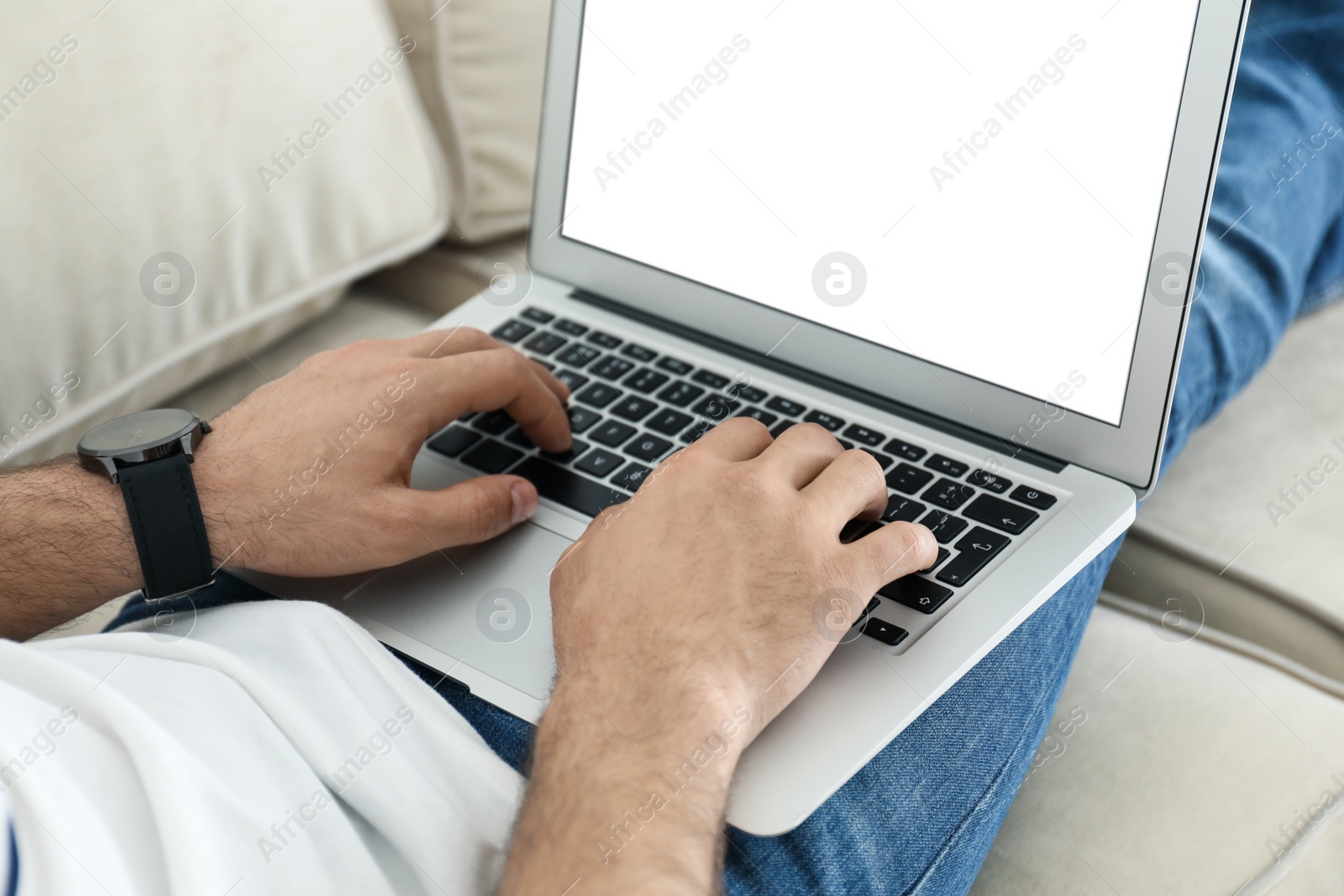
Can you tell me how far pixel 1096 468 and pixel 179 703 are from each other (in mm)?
552

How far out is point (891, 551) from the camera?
0.56 metres

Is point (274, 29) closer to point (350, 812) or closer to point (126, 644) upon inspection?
point (126, 644)

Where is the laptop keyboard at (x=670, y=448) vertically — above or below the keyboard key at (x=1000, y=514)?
below

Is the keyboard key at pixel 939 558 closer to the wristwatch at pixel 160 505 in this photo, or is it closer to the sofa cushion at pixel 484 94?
the wristwatch at pixel 160 505

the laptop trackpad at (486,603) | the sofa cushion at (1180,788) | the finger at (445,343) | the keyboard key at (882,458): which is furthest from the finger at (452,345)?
the sofa cushion at (1180,788)

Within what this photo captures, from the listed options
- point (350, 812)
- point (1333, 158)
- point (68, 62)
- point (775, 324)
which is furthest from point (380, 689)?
point (1333, 158)

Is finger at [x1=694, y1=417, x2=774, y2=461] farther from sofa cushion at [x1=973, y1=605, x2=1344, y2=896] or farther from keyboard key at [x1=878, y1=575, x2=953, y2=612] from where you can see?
sofa cushion at [x1=973, y1=605, x2=1344, y2=896]

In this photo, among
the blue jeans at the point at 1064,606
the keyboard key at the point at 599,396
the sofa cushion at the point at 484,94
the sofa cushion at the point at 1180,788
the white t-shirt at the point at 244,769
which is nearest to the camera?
the white t-shirt at the point at 244,769

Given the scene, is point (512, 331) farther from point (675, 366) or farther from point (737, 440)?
point (737, 440)

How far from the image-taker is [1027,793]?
2.37 feet

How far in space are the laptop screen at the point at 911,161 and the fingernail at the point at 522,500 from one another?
0.24 metres

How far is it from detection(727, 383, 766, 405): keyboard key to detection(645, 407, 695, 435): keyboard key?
0.04 metres

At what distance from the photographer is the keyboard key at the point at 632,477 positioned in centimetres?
70

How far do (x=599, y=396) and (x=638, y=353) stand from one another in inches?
2.3
